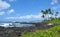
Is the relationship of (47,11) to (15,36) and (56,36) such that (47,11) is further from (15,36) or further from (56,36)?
(56,36)

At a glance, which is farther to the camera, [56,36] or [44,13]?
[44,13]

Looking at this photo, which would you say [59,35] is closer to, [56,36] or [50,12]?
[56,36]

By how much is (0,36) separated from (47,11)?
104683 millimetres

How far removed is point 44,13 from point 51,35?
119538 mm

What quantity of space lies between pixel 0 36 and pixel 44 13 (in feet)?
348

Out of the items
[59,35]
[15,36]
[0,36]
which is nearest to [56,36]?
[59,35]

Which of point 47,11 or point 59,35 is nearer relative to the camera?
point 59,35

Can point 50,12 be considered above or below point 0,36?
above

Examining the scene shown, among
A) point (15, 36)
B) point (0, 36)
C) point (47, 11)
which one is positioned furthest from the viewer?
point (47, 11)

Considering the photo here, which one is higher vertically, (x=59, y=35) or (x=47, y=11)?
(x=47, y=11)

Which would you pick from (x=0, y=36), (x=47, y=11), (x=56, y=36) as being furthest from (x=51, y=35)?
(x=47, y=11)

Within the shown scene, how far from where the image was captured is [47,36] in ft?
106

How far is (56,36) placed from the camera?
32.8 meters

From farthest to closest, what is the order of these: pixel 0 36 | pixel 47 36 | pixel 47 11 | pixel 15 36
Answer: pixel 47 11 < pixel 0 36 < pixel 15 36 < pixel 47 36
